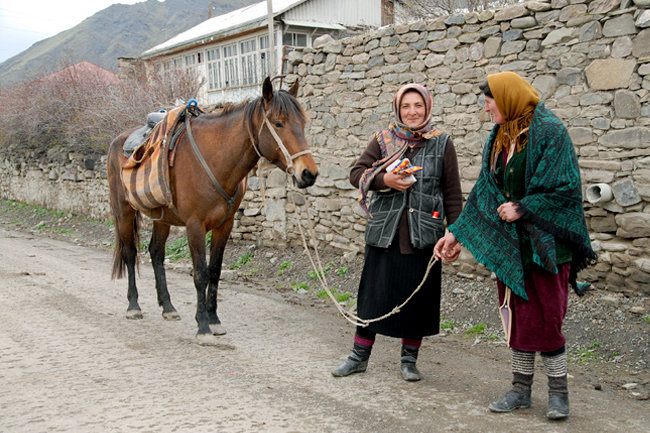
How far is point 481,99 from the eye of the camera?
626 cm

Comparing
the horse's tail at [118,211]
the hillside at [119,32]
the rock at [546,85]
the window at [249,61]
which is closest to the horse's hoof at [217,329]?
the horse's tail at [118,211]

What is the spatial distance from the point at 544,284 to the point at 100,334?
3.74m

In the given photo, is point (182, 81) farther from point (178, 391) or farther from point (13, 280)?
point (178, 391)

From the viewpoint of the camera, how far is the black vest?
3.66m

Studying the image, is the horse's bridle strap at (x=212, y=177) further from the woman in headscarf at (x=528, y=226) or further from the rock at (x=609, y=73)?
the rock at (x=609, y=73)

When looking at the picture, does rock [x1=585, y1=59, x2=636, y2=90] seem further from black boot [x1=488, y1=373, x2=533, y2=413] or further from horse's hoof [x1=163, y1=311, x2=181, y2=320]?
horse's hoof [x1=163, y1=311, x2=181, y2=320]

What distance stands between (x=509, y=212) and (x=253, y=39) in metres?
18.3

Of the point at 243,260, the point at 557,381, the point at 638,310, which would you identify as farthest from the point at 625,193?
the point at 243,260

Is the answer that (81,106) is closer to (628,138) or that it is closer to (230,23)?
(230,23)

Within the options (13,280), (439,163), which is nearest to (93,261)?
(13,280)

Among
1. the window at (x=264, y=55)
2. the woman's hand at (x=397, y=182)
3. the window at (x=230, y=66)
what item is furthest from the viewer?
the window at (x=230, y=66)

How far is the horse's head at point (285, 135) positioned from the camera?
13.6ft

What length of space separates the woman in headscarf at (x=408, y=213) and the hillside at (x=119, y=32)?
56944mm

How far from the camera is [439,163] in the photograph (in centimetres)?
373
